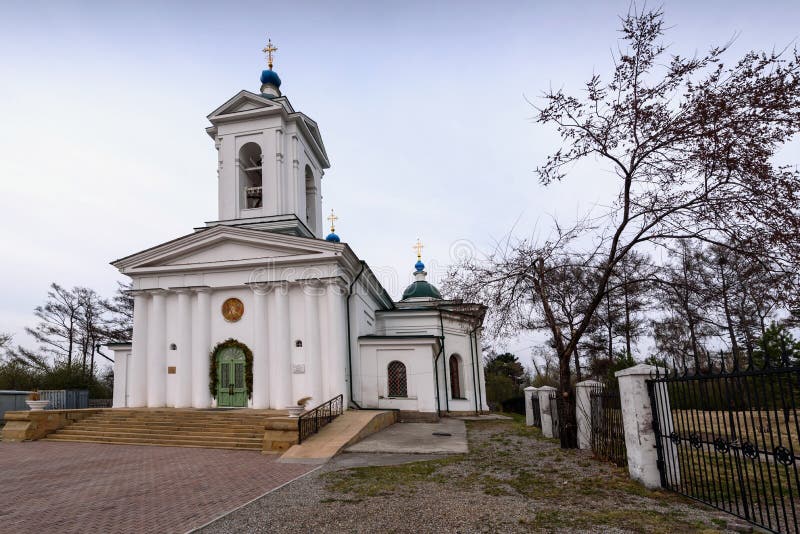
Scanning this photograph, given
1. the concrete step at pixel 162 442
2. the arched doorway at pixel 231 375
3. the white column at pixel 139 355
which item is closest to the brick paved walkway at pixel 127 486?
the concrete step at pixel 162 442

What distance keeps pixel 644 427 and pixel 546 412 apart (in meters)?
7.89

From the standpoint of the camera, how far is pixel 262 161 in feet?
71.4

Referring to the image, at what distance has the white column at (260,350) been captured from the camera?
18109mm

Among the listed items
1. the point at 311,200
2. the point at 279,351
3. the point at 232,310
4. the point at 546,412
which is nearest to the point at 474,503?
the point at 546,412

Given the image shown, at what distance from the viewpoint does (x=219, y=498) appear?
7910 millimetres

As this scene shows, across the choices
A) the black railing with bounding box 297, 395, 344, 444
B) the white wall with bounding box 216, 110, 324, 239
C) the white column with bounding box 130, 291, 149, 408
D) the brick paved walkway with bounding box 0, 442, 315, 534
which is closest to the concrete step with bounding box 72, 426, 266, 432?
the brick paved walkway with bounding box 0, 442, 315, 534

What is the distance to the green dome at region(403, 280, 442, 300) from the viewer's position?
33987 millimetres

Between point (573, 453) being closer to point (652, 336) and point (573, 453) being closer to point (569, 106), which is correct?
point (569, 106)

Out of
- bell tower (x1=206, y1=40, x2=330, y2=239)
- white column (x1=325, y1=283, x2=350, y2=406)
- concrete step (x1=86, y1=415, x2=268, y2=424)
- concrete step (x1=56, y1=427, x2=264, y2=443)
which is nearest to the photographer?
concrete step (x1=56, y1=427, x2=264, y2=443)

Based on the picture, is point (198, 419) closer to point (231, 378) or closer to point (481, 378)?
point (231, 378)

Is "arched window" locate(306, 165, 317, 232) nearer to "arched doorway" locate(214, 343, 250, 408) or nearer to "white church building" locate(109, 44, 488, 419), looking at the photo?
"white church building" locate(109, 44, 488, 419)

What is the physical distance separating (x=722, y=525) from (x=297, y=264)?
15190 mm

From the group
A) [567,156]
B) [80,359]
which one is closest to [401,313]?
[567,156]

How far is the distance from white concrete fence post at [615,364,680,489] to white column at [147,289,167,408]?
1652 cm
